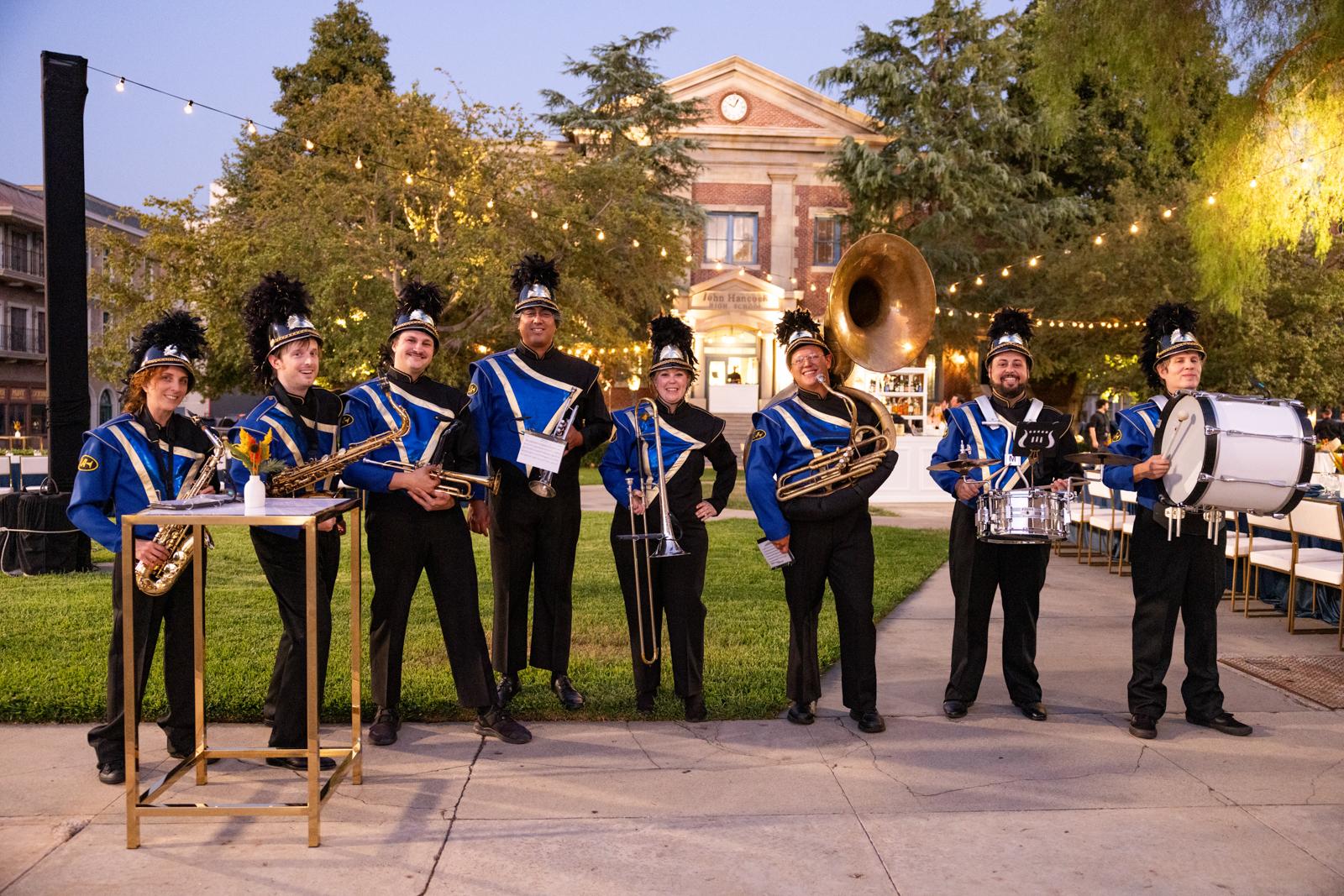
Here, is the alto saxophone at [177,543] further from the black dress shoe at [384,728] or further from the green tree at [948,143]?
the green tree at [948,143]

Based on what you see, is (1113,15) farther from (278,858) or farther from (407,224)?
(407,224)

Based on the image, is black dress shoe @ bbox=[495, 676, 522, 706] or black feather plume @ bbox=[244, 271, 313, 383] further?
black dress shoe @ bbox=[495, 676, 522, 706]

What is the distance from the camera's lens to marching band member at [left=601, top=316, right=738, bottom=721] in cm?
587

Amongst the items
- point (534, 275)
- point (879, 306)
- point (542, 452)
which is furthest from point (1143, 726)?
point (534, 275)

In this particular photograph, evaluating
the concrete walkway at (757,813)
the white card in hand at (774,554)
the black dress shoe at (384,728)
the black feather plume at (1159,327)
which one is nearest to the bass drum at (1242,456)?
the black feather plume at (1159,327)

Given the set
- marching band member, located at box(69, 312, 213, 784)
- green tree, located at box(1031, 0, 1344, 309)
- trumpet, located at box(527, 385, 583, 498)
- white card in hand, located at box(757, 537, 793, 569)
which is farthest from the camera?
green tree, located at box(1031, 0, 1344, 309)

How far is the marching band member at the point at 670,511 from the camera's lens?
231 inches

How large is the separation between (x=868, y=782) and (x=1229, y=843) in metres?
1.49

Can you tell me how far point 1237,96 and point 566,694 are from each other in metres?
11.6

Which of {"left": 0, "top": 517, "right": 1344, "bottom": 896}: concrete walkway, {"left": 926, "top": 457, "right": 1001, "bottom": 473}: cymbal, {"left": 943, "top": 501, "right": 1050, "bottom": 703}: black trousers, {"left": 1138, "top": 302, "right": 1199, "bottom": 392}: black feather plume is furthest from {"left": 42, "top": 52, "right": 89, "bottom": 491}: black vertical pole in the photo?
{"left": 1138, "top": 302, "right": 1199, "bottom": 392}: black feather plume

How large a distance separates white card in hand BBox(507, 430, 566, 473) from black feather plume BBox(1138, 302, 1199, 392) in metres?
3.38

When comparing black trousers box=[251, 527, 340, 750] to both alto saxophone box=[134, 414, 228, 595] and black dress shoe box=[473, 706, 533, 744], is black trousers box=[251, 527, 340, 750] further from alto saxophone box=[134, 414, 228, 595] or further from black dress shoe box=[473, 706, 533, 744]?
black dress shoe box=[473, 706, 533, 744]

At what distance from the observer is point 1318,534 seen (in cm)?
820

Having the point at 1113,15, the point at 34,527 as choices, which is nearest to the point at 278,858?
the point at 34,527
